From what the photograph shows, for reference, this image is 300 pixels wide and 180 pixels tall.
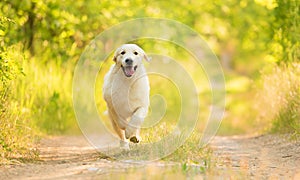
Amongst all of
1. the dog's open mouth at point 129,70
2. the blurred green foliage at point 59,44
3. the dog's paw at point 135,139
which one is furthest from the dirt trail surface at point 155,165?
the dog's open mouth at point 129,70

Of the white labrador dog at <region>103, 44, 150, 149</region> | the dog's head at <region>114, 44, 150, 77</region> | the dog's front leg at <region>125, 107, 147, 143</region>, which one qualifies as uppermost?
the dog's head at <region>114, 44, 150, 77</region>

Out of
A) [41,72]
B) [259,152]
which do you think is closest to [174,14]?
[41,72]

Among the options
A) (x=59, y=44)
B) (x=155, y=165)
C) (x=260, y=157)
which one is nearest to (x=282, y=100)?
(x=260, y=157)

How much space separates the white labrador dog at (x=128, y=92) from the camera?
7.52m

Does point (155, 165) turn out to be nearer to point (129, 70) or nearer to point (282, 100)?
point (129, 70)

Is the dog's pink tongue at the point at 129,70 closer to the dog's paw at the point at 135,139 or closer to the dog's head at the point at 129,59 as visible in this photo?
the dog's head at the point at 129,59

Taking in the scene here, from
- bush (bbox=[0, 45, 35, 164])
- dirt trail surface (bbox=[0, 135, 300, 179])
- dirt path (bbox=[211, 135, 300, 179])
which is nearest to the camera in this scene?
dirt trail surface (bbox=[0, 135, 300, 179])

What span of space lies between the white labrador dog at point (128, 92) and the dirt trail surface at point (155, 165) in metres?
0.55

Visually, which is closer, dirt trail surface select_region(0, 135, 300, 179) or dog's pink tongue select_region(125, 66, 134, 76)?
dirt trail surface select_region(0, 135, 300, 179)

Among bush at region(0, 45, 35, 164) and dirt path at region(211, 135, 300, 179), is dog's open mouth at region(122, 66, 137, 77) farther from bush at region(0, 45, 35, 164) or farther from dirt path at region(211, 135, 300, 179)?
dirt path at region(211, 135, 300, 179)

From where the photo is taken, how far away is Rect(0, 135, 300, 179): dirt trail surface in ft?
Result: 19.2

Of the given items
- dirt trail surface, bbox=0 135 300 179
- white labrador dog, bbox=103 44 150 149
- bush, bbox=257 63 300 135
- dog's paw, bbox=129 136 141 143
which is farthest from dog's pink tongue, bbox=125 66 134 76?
bush, bbox=257 63 300 135

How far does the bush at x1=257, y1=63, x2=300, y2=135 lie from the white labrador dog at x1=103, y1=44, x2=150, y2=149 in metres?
2.34

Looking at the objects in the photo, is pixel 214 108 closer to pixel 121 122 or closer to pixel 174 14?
pixel 174 14
